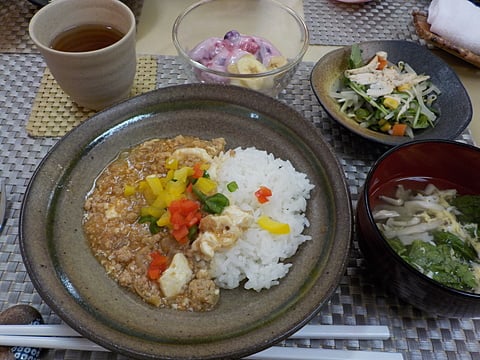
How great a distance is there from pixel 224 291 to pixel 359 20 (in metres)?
1.99

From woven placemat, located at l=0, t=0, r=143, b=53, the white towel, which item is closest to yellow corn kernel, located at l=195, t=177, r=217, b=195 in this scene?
woven placemat, located at l=0, t=0, r=143, b=53

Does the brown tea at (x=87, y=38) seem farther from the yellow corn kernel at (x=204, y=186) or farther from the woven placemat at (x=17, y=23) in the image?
the yellow corn kernel at (x=204, y=186)

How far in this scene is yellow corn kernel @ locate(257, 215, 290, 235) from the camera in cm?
149

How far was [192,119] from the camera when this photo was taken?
1.82 meters

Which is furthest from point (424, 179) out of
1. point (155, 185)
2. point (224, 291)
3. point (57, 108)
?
point (57, 108)

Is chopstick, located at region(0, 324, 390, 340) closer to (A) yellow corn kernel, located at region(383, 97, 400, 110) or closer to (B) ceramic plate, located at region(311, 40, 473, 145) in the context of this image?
(B) ceramic plate, located at region(311, 40, 473, 145)

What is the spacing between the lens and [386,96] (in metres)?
2.06

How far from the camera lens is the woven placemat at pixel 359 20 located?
8.34 ft

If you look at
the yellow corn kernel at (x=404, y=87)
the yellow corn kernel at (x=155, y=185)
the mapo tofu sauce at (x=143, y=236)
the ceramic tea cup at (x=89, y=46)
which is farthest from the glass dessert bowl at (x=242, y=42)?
the yellow corn kernel at (x=155, y=185)

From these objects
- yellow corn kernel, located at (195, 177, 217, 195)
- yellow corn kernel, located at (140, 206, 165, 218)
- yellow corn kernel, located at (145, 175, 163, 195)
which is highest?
yellow corn kernel, located at (195, 177, 217, 195)

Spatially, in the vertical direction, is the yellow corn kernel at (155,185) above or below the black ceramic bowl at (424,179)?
below

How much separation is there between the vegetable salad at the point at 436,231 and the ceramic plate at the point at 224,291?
222mm

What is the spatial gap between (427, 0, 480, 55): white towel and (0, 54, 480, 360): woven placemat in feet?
1.89

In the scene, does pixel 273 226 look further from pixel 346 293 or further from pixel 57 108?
pixel 57 108
